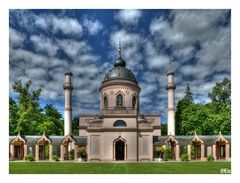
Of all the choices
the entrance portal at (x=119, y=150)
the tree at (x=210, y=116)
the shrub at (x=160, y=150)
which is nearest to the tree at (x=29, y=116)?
the entrance portal at (x=119, y=150)

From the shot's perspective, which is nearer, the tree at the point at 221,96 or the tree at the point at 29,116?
the tree at the point at 221,96

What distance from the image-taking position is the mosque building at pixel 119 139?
22328mm

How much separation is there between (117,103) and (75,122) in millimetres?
16962

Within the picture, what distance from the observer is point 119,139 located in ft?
73.0

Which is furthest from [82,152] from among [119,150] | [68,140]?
[119,150]

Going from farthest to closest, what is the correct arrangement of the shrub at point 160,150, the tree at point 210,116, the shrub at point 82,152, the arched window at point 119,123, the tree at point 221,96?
1. the shrub at point 160,150
2. the shrub at point 82,152
3. the tree at point 210,116
4. the arched window at point 119,123
5. the tree at point 221,96

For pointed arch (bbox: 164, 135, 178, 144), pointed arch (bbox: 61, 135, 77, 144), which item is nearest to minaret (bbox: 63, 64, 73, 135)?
pointed arch (bbox: 61, 135, 77, 144)

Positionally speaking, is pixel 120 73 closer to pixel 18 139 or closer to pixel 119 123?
pixel 119 123

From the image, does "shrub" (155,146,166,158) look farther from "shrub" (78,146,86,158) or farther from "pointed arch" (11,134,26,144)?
"pointed arch" (11,134,26,144)

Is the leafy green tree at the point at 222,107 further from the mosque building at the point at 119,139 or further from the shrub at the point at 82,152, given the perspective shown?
the shrub at the point at 82,152

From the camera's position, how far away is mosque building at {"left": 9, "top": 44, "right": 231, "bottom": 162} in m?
22.3

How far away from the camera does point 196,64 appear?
17.4 m
